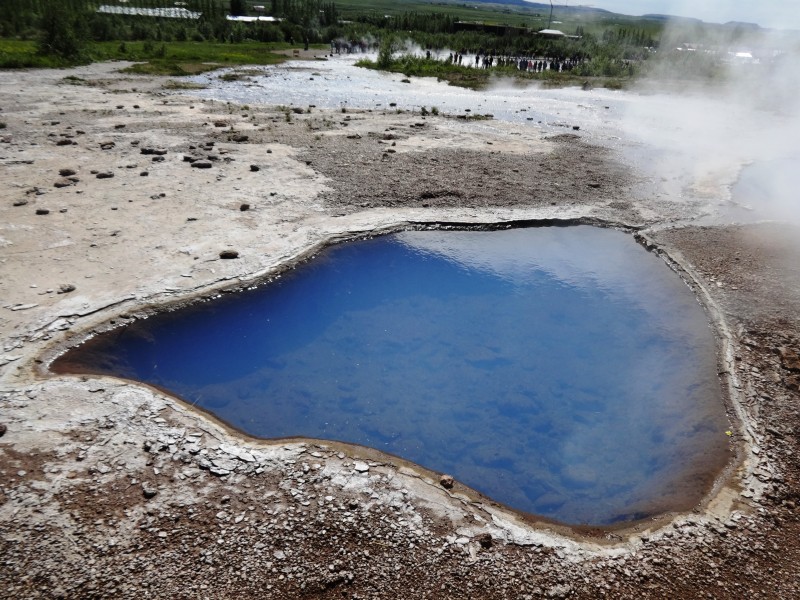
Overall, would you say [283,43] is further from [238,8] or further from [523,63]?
[523,63]

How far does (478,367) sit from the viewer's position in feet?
24.4

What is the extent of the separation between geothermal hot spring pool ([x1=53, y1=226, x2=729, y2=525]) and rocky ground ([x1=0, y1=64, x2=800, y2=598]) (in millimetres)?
407

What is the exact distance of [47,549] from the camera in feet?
14.1

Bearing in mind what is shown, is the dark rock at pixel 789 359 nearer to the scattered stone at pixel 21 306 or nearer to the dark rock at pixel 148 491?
the dark rock at pixel 148 491

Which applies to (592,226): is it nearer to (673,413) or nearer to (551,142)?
(673,413)

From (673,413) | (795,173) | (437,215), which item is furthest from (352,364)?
(795,173)

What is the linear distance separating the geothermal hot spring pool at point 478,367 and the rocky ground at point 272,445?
0.41 metres

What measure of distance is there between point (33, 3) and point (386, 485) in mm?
48497

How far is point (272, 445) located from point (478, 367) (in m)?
3.13

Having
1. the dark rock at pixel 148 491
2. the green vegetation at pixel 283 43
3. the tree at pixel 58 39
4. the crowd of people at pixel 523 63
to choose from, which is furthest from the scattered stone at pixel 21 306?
the crowd of people at pixel 523 63

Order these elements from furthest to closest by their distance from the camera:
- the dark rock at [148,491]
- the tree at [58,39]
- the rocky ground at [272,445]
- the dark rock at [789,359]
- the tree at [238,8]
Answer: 1. the tree at [238,8]
2. the tree at [58,39]
3. the dark rock at [789,359]
4. the dark rock at [148,491]
5. the rocky ground at [272,445]

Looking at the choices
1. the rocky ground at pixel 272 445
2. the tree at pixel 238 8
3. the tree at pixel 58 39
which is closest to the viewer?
the rocky ground at pixel 272 445

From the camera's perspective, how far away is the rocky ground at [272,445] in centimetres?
438

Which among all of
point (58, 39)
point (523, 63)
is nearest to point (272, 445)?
point (58, 39)
